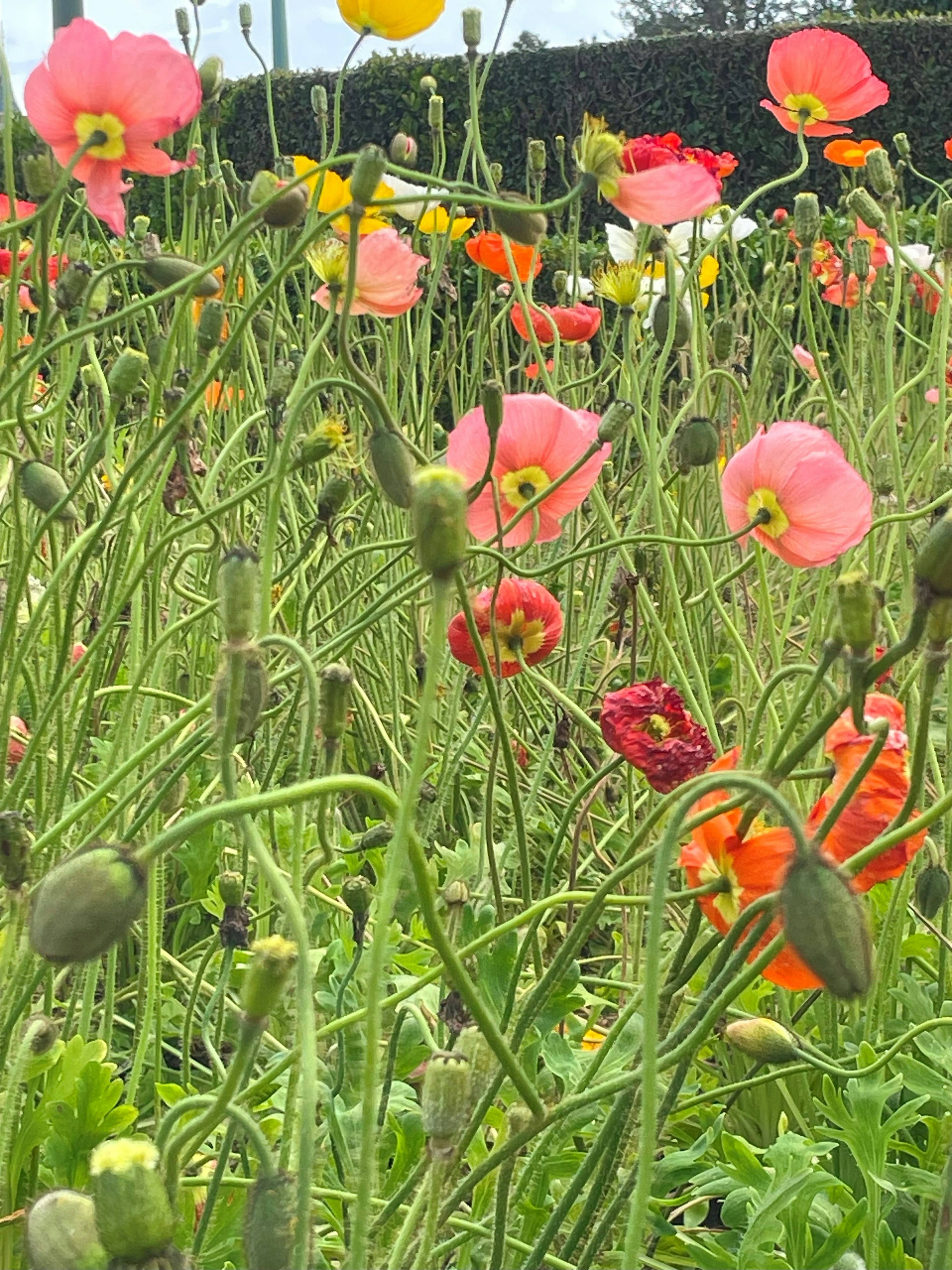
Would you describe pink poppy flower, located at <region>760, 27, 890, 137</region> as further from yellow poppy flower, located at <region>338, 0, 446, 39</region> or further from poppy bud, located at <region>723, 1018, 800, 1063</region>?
poppy bud, located at <region>723, 1018, 800, 1063</region>

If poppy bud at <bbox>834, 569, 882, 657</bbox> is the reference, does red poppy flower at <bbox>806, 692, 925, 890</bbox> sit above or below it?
below

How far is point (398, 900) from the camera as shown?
108 centimetres

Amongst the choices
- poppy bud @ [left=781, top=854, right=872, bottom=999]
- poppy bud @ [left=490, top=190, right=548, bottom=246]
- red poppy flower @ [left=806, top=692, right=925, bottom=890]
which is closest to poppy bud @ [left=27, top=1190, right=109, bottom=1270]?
poppy bud @ [left=781, top=854, right=872, bottom=999]

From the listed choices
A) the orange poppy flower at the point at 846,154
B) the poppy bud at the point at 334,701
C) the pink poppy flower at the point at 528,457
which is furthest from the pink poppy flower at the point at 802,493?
the orange poppy flower at the point at 846,154

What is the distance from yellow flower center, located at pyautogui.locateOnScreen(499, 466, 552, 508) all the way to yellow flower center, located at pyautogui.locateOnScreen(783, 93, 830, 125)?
68 centimetres

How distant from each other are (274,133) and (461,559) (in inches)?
50.5

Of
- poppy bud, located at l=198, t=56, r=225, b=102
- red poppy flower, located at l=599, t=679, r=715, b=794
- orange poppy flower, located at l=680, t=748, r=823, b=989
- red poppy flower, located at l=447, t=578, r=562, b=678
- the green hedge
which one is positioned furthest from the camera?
the green hedge

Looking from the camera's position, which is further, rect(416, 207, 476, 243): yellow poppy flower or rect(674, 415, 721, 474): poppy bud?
rect(416, 207, 476, 243): yellow poppy flower

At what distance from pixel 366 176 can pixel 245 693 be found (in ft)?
0.78

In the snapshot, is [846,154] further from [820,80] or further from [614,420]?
[614,420]

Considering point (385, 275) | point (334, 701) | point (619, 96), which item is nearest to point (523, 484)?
point (385, 275)

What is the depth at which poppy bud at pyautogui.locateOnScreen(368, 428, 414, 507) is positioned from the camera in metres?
0.63

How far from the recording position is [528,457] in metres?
0.94

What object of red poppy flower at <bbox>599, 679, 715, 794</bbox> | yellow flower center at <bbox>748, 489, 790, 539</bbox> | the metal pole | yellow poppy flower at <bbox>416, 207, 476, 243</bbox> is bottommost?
red poppy flower at <bbox>599, 679, 715, 794</bbox>
